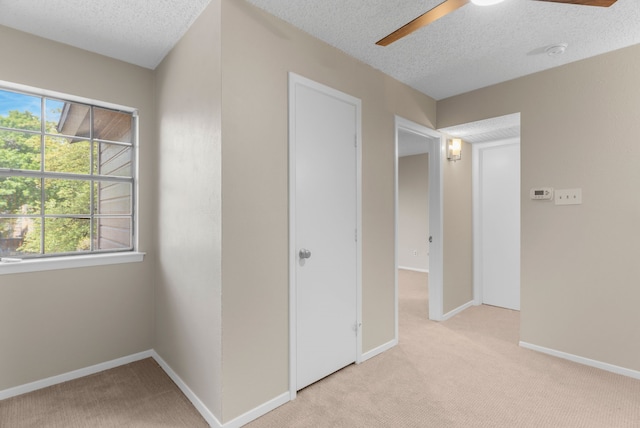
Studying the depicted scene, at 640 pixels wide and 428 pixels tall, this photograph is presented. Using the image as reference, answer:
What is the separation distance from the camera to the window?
2246 mm

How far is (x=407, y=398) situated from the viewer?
2.12 metres

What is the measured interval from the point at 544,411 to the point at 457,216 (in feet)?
7.43

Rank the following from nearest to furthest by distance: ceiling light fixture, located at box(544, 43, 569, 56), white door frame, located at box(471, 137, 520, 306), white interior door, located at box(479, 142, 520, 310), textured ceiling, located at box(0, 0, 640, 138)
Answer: textured ceiling, located at box(0, 0, 640, 138), ceiling light fixture, located at box(544, 43, 569, 56), white interior door, located at box(479, 142, 520, 310), white door frame, located at box(471, 137, 520, 306)

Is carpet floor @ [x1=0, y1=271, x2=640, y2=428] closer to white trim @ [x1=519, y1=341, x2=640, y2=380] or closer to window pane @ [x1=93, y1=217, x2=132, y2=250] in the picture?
white trim @ [x1=519, y1=341, x2=640, y2=380]

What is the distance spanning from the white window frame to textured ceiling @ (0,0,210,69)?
0.38 m

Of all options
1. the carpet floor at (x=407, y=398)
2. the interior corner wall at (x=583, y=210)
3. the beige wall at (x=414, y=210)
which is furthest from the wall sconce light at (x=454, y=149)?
the beige wall at (x=414, y=210)

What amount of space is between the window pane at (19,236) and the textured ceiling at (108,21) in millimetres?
1317

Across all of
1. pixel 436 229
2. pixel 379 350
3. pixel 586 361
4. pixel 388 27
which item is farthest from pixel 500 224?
pixel 388 27

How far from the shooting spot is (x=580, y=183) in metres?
2.62

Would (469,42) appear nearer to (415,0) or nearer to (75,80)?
(415,0)

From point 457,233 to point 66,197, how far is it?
12.9 feet

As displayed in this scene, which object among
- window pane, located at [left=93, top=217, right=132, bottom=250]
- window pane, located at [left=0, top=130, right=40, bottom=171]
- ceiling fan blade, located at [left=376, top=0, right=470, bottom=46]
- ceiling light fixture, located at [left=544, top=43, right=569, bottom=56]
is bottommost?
window pane, located at [left=93, top=217, right=132, bottom=250]

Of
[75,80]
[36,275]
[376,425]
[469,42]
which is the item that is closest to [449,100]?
[469,42]

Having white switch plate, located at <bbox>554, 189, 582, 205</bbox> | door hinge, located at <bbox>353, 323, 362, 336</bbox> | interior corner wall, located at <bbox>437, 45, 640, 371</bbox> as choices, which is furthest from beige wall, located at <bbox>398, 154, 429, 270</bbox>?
door hinge, located at <bbox>353, 323, 362, 336</bbox>
